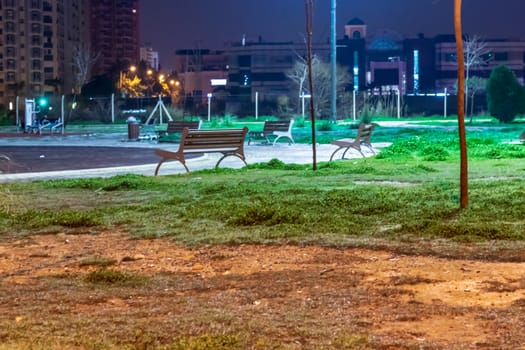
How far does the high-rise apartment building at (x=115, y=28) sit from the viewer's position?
17800 cm

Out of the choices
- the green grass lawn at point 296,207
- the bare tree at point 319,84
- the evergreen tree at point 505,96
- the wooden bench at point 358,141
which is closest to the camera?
the green grass lawn at point 296,207

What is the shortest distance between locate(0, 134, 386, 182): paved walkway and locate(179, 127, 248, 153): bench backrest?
3.03 ft

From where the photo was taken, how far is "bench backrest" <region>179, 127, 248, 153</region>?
1487 cm

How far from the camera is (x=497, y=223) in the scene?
812 cm

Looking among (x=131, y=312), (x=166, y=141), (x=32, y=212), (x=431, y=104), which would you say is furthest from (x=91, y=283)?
(x=431, y=104)

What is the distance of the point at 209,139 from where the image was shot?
15078 millimetres

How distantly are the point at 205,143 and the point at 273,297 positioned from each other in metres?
9.48

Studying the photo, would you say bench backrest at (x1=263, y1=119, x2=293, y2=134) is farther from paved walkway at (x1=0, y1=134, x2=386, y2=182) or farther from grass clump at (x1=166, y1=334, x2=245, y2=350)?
grass clump at (x1=166, y1=334, x2=245, y2=350)

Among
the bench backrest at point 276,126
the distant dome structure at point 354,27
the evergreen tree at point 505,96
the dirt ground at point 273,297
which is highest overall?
the distant dome structure at point 354,27

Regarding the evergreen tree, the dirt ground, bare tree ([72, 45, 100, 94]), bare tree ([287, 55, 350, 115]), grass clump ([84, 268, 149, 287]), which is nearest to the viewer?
the dirt ground

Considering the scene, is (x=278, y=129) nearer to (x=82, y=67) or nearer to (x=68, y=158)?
(x=68, y=158)

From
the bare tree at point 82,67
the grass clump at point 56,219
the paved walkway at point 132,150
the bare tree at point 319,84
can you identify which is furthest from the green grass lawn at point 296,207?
the bare tree at point 82,67

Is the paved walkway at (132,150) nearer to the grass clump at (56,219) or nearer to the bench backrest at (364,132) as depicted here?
the bench backrest at (364,132)

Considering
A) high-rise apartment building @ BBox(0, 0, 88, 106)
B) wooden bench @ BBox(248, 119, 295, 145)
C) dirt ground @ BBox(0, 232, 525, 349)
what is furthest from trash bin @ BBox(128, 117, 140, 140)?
high-rise apartment building @ BBox(0, 0, 88, 106)
